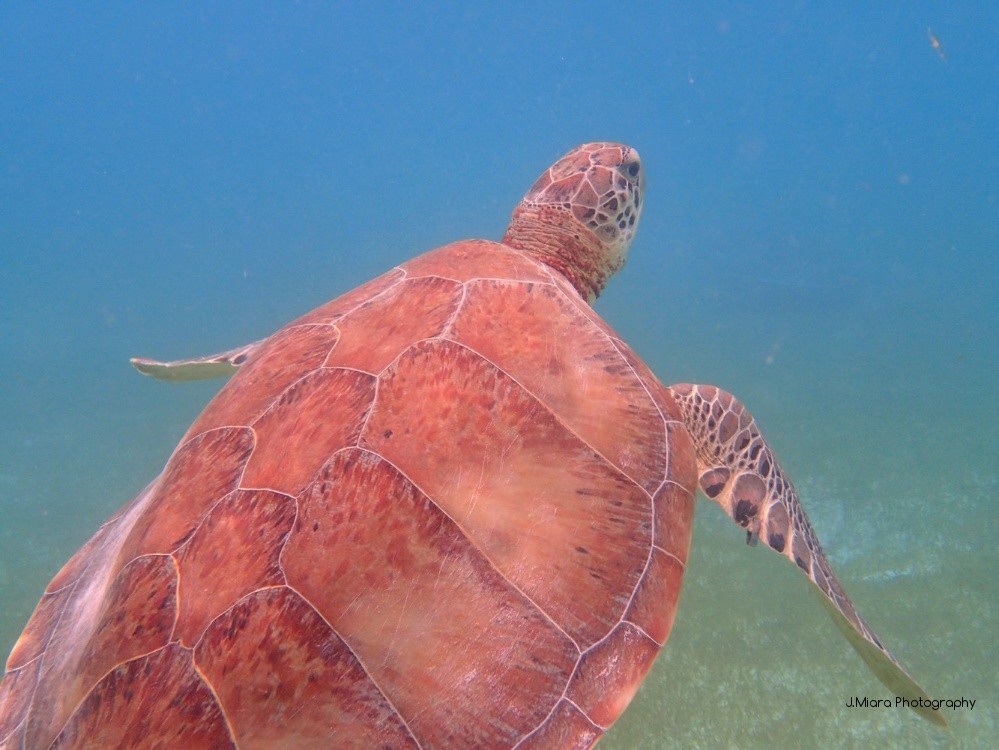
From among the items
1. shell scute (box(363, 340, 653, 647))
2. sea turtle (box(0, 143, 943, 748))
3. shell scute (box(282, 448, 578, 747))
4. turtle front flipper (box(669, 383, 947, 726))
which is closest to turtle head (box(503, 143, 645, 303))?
turtle front flipper (box(669, 383, 947, 726))

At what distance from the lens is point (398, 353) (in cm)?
225

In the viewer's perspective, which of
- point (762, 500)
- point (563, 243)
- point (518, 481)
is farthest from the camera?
point (563, 243)

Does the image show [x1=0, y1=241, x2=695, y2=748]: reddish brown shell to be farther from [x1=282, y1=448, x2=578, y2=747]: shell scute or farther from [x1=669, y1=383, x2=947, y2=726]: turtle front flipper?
[x1=669, y1=383, x2=947, y2=726]: turtle front flipper

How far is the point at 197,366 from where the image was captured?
4570mm

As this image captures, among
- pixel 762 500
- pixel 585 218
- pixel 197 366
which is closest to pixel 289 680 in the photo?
pixel 762 500

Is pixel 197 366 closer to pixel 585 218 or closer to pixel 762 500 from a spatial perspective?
pixel 585 218

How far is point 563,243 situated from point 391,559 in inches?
132

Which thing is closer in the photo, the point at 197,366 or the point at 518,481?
the point at 518,481

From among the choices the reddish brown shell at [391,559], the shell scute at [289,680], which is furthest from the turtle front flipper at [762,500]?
the shell scute at [289,680]

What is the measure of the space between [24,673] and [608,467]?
2.61 metres

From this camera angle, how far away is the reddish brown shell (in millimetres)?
1544

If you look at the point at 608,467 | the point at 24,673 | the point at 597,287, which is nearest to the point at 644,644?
the point at 608,467

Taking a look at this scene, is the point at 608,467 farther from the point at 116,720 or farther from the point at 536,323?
the point at 116,720

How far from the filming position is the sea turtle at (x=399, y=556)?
5.08 feet
